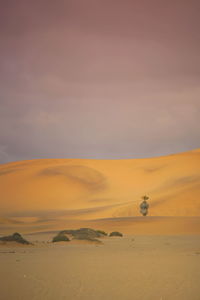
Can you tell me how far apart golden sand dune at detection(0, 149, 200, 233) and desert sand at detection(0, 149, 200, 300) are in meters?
0.16

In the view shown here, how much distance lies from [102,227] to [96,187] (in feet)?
141

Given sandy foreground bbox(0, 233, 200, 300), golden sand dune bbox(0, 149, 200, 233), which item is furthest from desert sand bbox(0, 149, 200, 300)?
golden sand dune bbox(0, 149, 200, 233)

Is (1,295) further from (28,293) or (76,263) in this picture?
(76,263)

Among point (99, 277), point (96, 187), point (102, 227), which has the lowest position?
point (99, 277)

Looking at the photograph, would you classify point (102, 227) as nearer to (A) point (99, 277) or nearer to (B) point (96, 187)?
(A) point (99, 277)

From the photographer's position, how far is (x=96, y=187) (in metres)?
80.1

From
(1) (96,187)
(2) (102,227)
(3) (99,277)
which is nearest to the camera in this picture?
(3) (99,277)

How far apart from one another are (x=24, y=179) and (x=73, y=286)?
76.7 meters

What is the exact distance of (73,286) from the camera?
354 inches

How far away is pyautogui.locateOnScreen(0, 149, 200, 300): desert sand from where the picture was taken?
29.7 ft

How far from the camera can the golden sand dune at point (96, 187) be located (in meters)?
53.9

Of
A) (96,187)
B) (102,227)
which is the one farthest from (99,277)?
(96,187)

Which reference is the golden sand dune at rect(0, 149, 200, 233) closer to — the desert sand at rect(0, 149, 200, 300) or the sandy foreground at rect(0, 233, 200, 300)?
the desert sand at rect(0, 149, 200, 300)

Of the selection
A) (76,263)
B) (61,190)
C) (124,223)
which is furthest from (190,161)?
(76,263)
